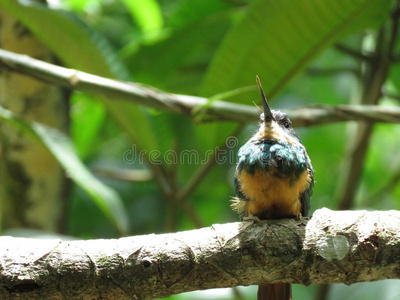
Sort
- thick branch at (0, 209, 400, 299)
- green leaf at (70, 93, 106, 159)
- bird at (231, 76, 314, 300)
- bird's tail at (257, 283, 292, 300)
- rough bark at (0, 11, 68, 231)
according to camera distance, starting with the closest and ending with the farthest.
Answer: thick branch at (0, 209, 400, 299) < bird's tail at (257, 283, 292, 300) < bird at (231, 76, 314, 300) < rough bark at (0, 11, 68, 231) < green leaf at (70, 93, 106, 159)

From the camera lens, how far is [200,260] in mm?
1682

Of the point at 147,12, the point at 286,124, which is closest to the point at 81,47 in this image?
the point at 147,12

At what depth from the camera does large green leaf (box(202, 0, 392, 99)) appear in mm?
2895

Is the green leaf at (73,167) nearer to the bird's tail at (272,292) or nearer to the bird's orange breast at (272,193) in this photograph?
the bird's orange breast at (272,193)

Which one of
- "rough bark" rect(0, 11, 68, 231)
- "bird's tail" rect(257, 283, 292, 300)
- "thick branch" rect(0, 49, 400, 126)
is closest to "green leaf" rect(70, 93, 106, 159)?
"rough bark" rect(0, 11, 68, 231)

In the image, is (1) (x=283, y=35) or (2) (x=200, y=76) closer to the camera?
(1) (x=283, y=35)

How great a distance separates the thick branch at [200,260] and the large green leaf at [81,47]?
1.57 m

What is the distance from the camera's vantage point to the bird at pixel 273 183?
7.72 ft

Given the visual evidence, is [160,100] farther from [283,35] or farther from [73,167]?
[283,35]

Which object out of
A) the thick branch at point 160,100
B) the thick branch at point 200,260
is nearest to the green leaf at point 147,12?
the thick branch at point 160,100

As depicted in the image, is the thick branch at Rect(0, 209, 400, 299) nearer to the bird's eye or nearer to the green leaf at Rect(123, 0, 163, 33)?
the bird's eye

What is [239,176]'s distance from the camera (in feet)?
8.32

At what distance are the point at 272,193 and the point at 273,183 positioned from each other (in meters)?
0.05

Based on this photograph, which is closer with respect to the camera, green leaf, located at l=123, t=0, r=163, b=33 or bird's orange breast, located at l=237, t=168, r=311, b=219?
bird's orange breast, located at l=237, t=168, r=311, b=219
